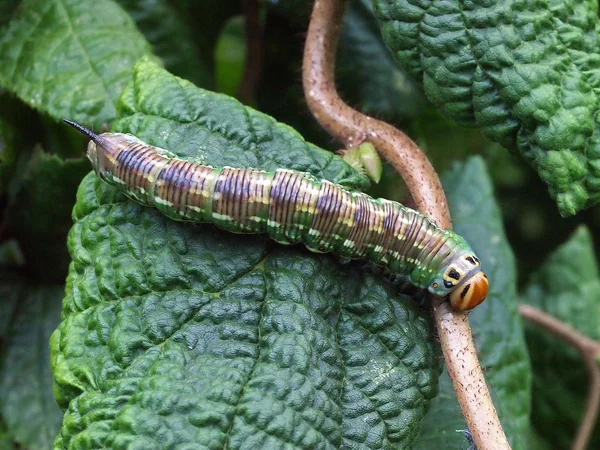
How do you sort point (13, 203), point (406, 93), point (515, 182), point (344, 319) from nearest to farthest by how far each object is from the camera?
point (344, 319), point (13, 203), point (406, 93), point (515, 182)

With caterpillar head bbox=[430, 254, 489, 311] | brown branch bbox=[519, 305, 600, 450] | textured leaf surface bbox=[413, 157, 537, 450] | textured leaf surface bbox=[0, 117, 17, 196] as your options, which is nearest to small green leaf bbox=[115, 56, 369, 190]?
caterpillar head bbox=[430, 254, 489, 311]

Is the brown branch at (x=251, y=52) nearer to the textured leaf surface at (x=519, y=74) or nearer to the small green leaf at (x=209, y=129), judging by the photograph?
the small green leaf at (x=209, y=129)

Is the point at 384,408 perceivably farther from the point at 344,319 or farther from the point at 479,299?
the point at 479,299

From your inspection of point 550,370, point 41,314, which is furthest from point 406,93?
point 41,314

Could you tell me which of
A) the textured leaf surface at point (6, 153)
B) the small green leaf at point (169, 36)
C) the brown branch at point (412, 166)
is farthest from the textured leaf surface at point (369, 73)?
the textured leaf surface at point (6, 153)

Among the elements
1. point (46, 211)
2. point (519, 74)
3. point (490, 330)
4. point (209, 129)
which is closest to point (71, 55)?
point (46, 211)
